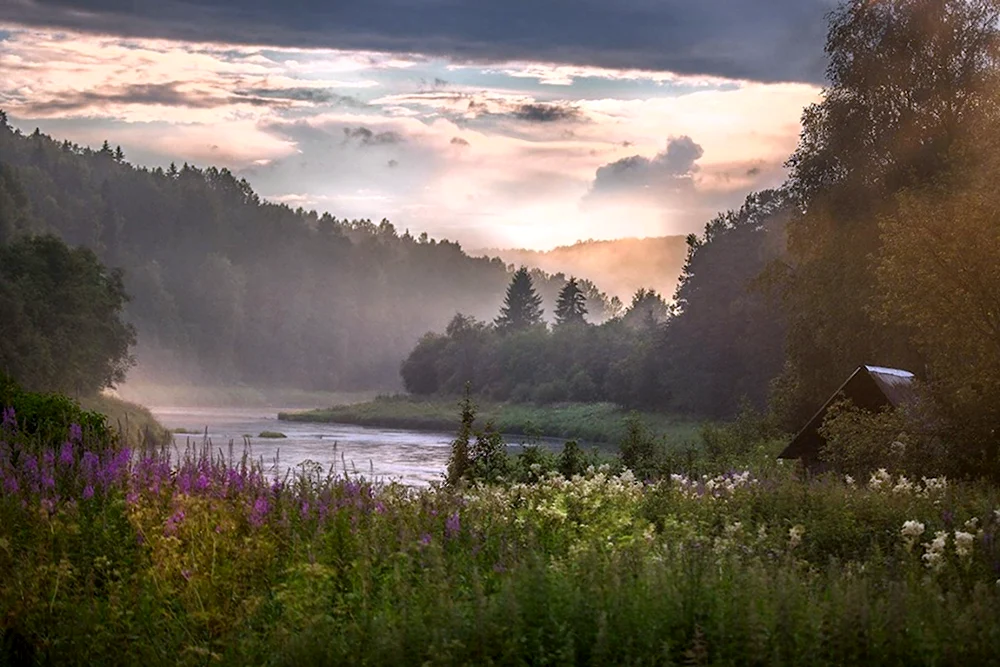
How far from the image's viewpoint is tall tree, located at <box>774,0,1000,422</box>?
3186cm

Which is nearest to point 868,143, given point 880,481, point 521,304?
point 880,481

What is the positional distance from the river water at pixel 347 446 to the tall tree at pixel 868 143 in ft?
36.6

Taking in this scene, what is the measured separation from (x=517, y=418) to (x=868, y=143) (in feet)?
140

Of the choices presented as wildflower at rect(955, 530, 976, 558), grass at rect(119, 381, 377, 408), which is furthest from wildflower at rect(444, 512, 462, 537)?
grass at rect(119, 381, 377, 408)

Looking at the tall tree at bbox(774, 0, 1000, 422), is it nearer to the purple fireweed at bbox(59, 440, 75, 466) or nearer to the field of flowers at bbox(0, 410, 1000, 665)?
the field of flowers at bbox(0, 410, 1000, 665)

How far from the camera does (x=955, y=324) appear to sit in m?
20.5

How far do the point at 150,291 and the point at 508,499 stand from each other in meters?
137

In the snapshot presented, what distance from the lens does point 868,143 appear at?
3325 cm

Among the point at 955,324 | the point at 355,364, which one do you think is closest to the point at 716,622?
the point at 955,324

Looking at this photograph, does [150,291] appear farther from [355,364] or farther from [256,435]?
[256,435]

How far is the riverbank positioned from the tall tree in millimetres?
20637

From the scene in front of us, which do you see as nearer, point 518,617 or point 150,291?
point 518,617

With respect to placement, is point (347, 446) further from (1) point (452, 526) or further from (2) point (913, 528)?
(2) point (913, 528)

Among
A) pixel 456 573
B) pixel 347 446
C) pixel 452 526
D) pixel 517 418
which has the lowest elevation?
pixel 347 446
